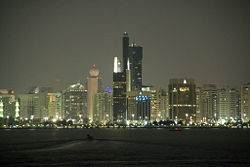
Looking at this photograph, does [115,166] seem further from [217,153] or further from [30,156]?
[217,153]

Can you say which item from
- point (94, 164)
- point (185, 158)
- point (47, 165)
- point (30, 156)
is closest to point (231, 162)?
point (185, 158)

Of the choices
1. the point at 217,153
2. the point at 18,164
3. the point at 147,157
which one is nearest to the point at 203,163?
the point at 147,157

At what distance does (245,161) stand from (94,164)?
2676 centimetres

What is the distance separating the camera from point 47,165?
7644 centimetres

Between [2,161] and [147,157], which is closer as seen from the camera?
[2,161]

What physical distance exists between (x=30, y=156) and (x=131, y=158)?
19614mm

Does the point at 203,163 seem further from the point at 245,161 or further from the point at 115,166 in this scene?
the point at 115,166

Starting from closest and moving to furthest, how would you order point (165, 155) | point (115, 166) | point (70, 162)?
point (115, 166) < point (70, 162) < point (165, 155)

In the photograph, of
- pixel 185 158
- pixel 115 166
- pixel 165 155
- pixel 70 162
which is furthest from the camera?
pixel 165 155

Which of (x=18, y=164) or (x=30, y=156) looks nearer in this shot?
(x=18, y=164)

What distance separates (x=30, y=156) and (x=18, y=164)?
1246cm

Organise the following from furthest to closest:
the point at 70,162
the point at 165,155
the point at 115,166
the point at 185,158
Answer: the point at 165,155 < the point at 185,158 < the point at 70,162 < the point at 115,166

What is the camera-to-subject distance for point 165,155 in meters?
94.6

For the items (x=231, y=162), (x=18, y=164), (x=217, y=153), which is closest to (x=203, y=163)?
(x=231, y=162)
